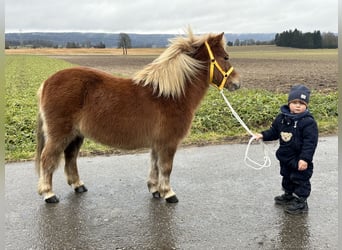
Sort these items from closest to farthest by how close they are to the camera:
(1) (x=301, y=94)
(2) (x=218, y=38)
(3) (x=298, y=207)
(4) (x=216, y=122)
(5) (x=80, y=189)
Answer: (1) (x=301, y=94)
(3) (x=298, y=207)
(2) (x=218, y=38)
(5) (x=80, y=189)
(4) (x=216, y=122)

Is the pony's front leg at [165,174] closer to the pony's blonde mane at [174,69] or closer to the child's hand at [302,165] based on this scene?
the pony's blonde mane at [174,69]

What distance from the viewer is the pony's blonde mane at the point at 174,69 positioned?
420 cm

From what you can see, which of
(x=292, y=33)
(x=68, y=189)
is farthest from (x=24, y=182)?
(x=292, y=33)

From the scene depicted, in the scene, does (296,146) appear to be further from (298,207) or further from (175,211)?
(175,211)

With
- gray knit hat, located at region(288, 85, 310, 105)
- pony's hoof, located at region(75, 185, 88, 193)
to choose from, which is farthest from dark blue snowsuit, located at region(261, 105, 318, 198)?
pony's hoof, located at region(75, 185, 88, 193)

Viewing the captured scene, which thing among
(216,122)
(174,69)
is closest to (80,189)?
(174,69)

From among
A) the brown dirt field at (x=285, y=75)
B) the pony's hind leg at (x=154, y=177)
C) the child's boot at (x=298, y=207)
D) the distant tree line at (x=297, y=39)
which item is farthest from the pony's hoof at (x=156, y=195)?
the distant tree line at (x=297, y=39)

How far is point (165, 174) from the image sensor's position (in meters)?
4.32

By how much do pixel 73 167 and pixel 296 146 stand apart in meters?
2.69

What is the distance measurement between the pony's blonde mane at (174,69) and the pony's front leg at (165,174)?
675 mm

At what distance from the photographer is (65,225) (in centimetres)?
363

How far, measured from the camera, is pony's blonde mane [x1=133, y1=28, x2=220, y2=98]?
13.8 ft

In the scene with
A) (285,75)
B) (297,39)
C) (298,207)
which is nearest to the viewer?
(298,207)

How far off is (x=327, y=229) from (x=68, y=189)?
303 centimetres
